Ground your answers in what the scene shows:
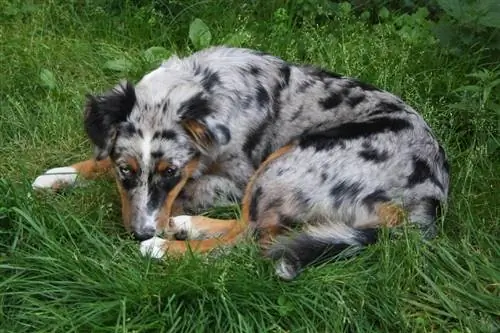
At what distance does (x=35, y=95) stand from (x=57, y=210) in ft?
5.43

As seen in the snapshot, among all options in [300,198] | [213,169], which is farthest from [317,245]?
[213,169]

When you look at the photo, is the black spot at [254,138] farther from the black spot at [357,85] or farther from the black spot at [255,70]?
the black spot at [357,85]

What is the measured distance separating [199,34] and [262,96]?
155 centimetres

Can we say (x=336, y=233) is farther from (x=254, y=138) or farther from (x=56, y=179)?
(x=56, y=179)

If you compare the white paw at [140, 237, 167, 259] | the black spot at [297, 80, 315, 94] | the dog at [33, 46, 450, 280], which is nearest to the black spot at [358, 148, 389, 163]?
the dog at [33, 46, 450, 280]

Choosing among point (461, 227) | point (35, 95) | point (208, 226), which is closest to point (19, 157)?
point (35, 95)

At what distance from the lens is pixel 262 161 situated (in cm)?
469

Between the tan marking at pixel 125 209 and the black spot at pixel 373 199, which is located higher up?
the black spot at pixel 373 199

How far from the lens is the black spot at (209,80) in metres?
4.61

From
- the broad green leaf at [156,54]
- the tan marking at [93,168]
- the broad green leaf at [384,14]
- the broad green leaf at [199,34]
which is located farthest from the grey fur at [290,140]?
the broad green leaf at [384,14]

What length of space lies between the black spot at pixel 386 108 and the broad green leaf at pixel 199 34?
6.03 ft

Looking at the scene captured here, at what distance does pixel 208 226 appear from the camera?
4.45m

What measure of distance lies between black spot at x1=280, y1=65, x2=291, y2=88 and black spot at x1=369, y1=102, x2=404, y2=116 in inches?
21.6

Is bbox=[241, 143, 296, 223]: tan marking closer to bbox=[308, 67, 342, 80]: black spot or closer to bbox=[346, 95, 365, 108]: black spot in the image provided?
bbox=[346, 95, 365, 108]: black spot
